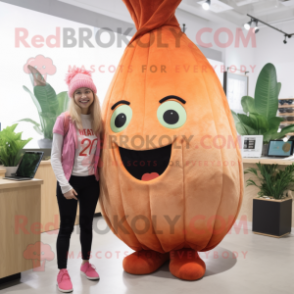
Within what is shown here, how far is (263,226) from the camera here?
3.12 metres

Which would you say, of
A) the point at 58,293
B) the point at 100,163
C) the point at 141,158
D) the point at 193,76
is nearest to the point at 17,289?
the point at 58,293

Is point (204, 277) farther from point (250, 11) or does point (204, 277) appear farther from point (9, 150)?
point (250, 11)

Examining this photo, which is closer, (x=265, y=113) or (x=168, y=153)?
(x=168, y=153)

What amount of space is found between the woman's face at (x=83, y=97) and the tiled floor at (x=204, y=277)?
107 cm

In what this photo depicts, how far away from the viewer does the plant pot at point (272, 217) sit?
3.03m

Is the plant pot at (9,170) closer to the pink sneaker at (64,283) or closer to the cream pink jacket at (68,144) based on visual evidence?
the cream pink jacket at (68,144)

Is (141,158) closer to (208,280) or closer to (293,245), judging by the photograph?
(208,280)

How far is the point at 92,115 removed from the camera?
203cm

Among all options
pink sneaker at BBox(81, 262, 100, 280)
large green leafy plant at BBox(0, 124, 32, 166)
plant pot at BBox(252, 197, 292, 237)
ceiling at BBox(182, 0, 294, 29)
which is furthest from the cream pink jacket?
ceiling at BBox(182, 0, 294, 29)

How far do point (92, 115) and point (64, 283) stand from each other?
0.98 metres

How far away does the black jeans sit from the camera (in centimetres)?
193

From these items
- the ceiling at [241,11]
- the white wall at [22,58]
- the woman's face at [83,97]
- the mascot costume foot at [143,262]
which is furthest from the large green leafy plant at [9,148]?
the ceiling at [241,11]

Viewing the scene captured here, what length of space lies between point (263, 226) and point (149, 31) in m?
2.05

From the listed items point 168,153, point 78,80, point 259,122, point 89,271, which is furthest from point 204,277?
point 259,122
